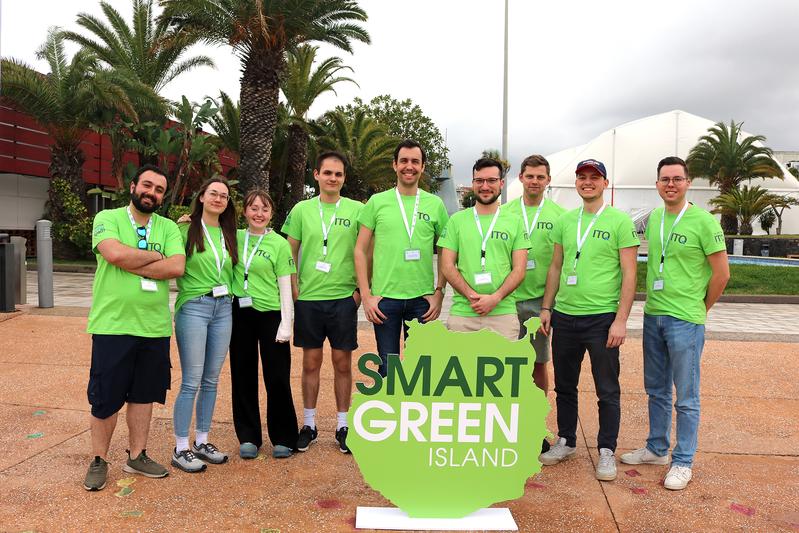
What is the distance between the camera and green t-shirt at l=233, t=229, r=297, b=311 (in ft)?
13.3

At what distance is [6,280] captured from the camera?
9.38 metres

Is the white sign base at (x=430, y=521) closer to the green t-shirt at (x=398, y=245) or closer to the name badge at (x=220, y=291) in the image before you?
the green t-shirt at (x=398, y=245)

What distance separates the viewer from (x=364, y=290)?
4164mm

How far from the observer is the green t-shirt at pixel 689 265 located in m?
3.86

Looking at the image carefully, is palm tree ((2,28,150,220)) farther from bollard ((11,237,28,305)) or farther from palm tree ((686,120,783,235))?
palm tree ((686,120,783,235))

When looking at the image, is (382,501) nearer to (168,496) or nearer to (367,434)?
(367,434)

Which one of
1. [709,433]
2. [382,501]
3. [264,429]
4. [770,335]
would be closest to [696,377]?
[709,433]

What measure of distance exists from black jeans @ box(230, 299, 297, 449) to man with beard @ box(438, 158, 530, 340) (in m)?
1.20

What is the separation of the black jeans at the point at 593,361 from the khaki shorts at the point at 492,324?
1.27ft

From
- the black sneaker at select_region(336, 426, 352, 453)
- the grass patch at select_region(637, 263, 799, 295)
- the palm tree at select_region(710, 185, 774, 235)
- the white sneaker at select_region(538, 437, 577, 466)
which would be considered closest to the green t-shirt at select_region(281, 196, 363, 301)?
the black sneaker at select_region(336, 426, 352, 453)

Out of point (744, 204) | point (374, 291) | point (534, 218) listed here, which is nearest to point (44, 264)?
point (374, 291)

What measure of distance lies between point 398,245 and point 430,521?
1.71m

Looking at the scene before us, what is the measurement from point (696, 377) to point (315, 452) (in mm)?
2576

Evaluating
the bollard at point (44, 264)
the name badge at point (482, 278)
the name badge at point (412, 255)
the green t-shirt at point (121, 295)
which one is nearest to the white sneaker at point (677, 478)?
the name badge at point (482, 278)
